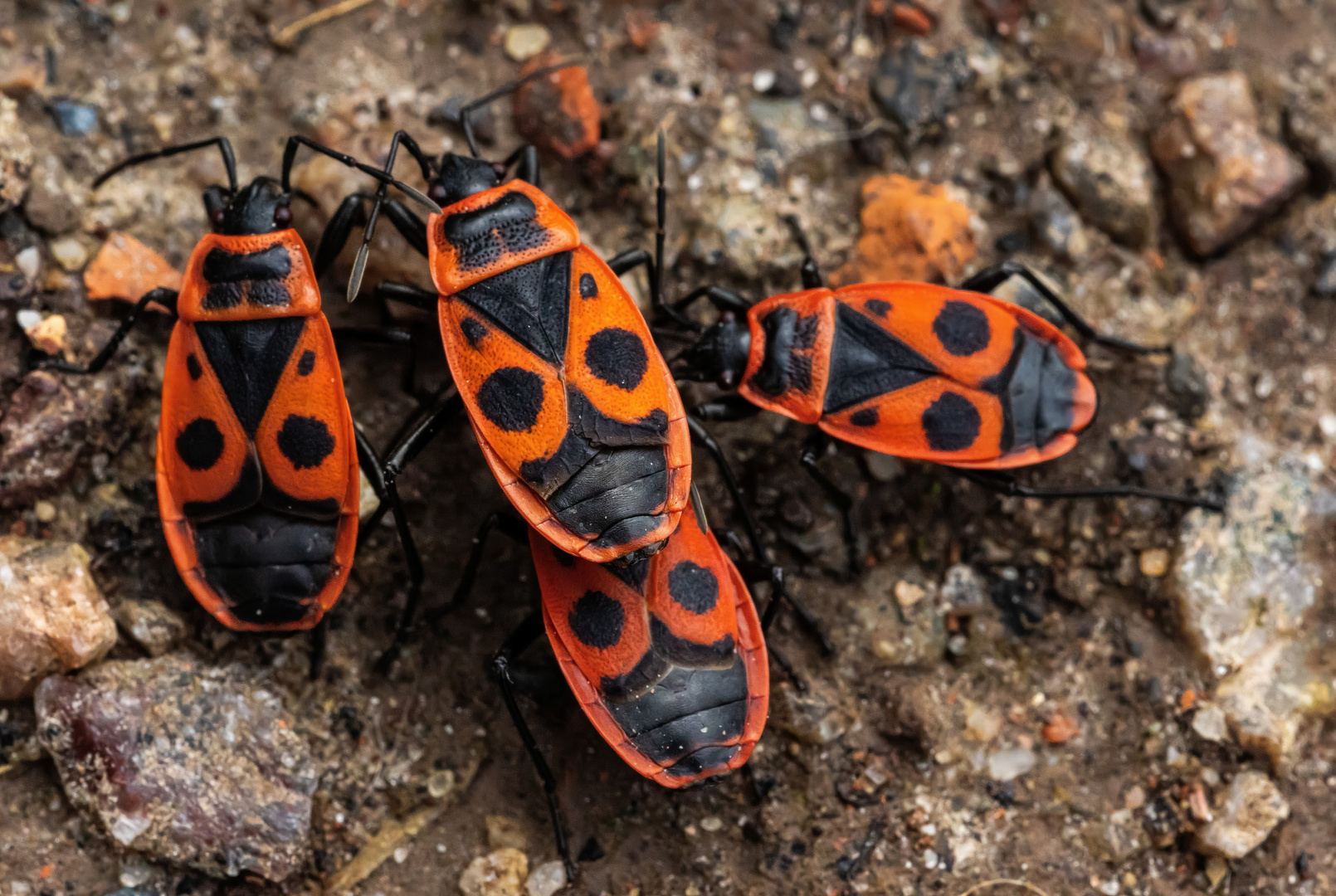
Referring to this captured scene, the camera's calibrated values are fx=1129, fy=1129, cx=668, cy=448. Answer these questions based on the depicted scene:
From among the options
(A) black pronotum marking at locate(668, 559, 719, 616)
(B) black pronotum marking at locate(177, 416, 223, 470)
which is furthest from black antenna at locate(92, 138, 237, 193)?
(A) black pronotum marking at locate(668, 559, 719, 616)

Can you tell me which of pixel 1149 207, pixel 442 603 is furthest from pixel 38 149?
pixel 1149 207

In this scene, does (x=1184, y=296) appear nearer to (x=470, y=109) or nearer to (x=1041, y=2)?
(x=1041, y=2)

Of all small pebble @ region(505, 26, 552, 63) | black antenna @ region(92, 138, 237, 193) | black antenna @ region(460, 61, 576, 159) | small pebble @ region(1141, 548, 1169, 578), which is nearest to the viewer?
black antenna @ region(92, 138, 237, 193)

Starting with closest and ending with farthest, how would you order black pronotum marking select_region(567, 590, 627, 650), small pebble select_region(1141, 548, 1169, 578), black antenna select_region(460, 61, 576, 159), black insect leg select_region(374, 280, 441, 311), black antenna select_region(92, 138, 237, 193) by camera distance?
1. black pronotum marking select_region(567, 590, 627, 650)
2. black insect leg select_region(374, 280, 441, 311)
3. black antenna select_region(92, 138, 237, 193)
4. black antenna select_region(460, 61, 576, 159)
5. small pebble select_region(1141, 548, 1169, 578)

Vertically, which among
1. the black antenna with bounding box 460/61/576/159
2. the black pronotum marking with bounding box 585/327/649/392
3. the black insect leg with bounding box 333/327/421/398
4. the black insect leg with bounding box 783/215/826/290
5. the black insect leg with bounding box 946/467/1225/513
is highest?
the black antenna with bounding box 460/61/576/159

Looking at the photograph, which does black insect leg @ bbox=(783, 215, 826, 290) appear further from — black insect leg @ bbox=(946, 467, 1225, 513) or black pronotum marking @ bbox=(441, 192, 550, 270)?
black pronotum marking @ bbox=(441, 192, 550, 270)

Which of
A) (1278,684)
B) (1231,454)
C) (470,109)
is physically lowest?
(1278,684)

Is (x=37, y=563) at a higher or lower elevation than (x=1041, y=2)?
lower

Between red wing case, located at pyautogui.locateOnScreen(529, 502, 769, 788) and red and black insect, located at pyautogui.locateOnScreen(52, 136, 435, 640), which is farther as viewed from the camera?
red and black insect, located at pyautogui.locateOnScreen(52, 136, 435, 640)
